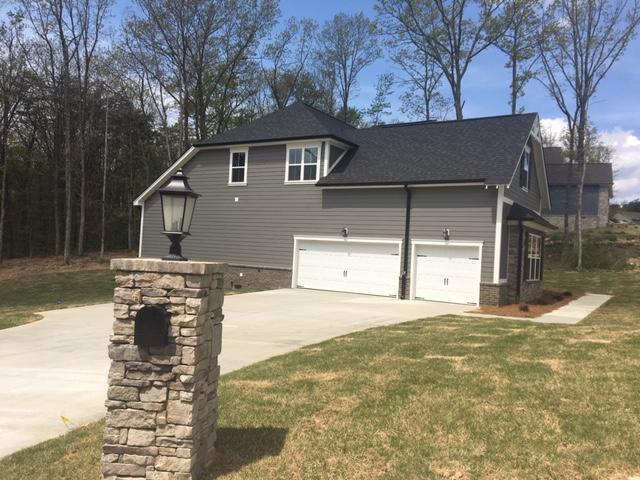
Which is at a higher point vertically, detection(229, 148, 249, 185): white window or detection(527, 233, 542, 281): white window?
detection(229, 148, 249, 185): white window

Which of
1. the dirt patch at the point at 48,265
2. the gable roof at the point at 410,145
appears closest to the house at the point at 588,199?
the gable roof at the point at 410,145

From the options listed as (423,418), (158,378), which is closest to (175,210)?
(158,378)

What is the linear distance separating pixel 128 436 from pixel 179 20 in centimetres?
2821

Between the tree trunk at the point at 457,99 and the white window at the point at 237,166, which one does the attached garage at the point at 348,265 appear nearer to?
the white window at the point at 237,166

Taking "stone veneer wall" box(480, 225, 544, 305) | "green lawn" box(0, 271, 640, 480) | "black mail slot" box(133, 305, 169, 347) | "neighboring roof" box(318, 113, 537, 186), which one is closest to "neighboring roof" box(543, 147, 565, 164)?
"neighboring roof" box(318, 113, 537, 186)

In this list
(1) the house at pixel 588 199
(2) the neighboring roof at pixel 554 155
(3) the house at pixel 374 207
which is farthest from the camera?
(2) the neighboring roof at pixel 554 155

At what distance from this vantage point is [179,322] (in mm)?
3887

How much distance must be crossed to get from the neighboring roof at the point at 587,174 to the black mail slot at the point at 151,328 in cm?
3741

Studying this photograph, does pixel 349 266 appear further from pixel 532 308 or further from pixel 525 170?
pixel 525 170

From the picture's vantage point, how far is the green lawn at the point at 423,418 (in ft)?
13.4

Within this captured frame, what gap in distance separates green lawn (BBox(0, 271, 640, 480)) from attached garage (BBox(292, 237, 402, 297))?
9.41 meters

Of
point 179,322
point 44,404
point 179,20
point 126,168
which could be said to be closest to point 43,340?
point 44,404

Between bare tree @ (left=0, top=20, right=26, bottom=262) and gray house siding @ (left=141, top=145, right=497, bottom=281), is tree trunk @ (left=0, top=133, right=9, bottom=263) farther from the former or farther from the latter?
gray house siding @ (left=141, top=145, right=497, bottom=281)

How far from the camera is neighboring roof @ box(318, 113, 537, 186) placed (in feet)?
52.1
